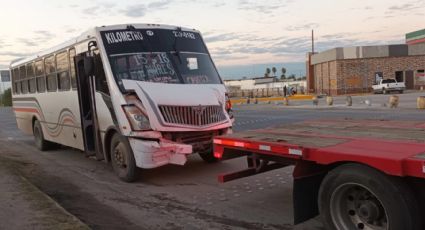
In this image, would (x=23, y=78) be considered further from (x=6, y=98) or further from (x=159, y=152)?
(x=6, y=98)

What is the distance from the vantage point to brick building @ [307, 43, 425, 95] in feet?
169

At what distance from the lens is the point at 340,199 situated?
4648 millimetres

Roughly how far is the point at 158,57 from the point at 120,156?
1.90 metres

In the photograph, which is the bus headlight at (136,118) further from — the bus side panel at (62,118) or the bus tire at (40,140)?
the bus tire at (40,140)

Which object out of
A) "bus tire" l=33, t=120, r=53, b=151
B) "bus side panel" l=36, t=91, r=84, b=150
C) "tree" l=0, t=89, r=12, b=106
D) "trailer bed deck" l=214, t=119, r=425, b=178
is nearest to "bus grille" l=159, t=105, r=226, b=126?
"trailer bed deck" l=214, t=119, r=425, b=178

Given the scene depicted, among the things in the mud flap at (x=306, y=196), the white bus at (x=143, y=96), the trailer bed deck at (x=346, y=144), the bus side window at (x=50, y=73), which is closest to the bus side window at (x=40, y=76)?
the bus side window at (x=50, y=73)

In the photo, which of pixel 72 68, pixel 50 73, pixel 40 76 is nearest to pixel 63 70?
pixel 72 68

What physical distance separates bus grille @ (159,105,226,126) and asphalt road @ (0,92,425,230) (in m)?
1.06

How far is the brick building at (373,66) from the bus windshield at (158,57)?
A: 44.8 m

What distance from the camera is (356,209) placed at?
4.59 m

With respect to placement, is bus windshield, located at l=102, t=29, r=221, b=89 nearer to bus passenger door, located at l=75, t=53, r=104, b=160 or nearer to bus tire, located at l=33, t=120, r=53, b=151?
bus passenger door, located at l=75, t=53, r=104, b=160

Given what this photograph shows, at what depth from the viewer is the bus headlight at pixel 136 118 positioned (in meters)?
7.84

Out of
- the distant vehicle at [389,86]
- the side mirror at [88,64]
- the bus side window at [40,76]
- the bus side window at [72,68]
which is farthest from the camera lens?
the distant vehicle at [389,86]

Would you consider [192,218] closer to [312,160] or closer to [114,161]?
[312,160]
